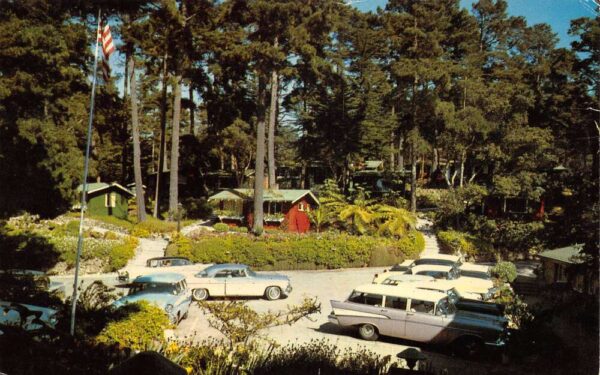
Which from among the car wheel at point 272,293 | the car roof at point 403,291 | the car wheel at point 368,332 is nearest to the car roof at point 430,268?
the car roof at point 403,291

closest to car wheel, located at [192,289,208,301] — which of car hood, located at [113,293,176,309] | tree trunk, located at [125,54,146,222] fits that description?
car hood, located at [113,293,176,309]

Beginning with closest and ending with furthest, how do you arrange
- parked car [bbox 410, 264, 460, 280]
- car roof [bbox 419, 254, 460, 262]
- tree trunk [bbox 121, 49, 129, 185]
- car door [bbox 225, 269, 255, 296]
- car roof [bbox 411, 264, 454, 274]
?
1. car roof [bbox 419, 254, 460, 262]
2. tree trunk [bbox 121, 49, 129, 185]
3. parked car [bbox 410, 264, 460, 280]
4. car roof [bbox 411, 264, 454, 274]
5. car door [bbox 225, 269, 255, 296]

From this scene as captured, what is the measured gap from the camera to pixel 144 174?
23.0 feet

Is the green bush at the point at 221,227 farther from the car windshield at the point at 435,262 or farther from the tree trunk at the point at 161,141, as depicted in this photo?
the car windshield at the point at 435,262

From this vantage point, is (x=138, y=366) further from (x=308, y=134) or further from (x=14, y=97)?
(x=308, y=134)

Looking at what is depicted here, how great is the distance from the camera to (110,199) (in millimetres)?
6059

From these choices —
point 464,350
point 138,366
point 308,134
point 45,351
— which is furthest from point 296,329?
point 308,134

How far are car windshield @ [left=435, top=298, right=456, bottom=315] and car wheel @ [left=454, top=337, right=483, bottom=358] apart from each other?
1.67 feet

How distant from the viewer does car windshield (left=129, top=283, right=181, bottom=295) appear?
5832mm

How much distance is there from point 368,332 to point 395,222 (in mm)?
2685

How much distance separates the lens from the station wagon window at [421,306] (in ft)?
18.9

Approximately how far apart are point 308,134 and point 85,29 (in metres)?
15.2

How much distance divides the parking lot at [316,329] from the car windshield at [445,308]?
57cm

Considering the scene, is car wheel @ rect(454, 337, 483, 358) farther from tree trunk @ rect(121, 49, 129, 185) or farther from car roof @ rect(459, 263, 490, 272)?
tree trunk @ rect(121, 49, 129, 185)
